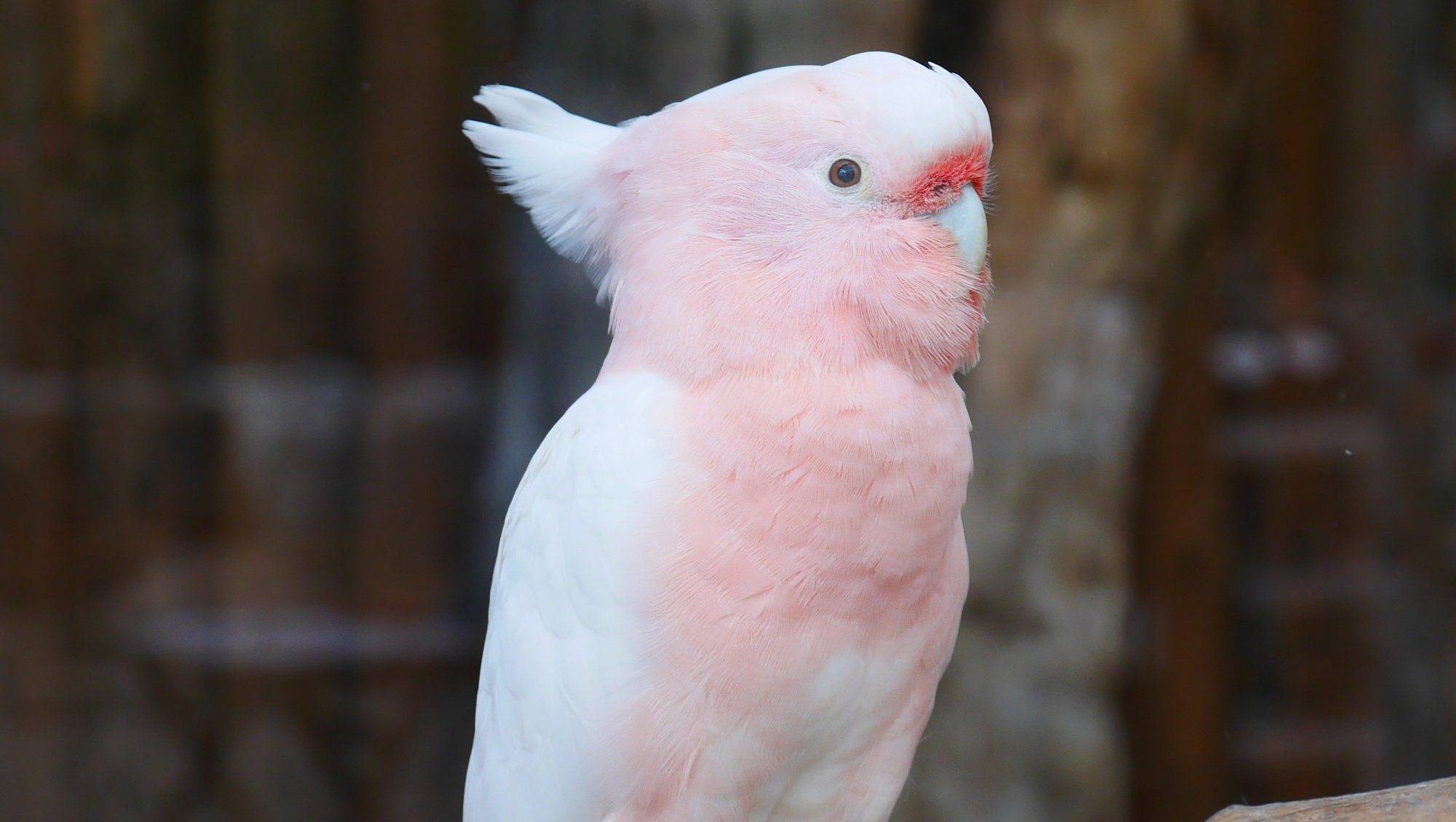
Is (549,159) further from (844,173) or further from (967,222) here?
(967,222)

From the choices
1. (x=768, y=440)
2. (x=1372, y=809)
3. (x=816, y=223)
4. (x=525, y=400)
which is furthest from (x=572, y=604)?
(x=525, y=400)

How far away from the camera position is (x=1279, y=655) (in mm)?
2473

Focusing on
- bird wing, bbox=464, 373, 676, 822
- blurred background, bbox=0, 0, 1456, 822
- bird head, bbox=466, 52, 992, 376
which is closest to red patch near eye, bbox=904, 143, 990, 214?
bird head, bbox=466, 52, 992, 376

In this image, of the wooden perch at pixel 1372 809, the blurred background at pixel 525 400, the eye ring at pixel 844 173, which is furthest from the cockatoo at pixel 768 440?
the blurred background at pixel 525 400

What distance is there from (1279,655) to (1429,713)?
0.41 meters

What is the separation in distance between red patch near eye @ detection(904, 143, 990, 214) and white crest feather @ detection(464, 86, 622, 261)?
34 centimetres

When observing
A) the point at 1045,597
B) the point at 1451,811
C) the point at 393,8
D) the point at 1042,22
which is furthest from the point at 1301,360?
the point at 393,8

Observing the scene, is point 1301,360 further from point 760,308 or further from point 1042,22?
point 760,308

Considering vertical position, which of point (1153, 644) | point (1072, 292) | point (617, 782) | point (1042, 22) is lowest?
point (1153, 644)

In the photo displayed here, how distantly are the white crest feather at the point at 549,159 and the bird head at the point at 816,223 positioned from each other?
0.09 meters

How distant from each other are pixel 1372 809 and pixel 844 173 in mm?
831

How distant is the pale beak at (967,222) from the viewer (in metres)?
1.10

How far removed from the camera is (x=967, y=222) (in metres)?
1.10

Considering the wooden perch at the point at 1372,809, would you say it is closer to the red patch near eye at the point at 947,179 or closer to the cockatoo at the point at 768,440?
the cockatoo at the point at 768,440
